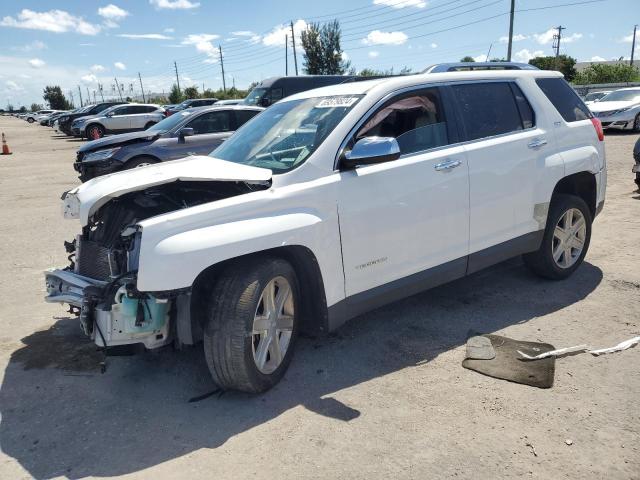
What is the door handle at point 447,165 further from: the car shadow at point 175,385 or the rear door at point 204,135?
the rear door at point 204,135

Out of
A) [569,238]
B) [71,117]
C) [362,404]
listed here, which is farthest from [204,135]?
[71,117]

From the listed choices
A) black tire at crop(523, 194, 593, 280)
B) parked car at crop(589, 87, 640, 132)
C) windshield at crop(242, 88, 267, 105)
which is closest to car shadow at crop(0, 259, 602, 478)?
black tire at crop(523, 194, 593, 280)

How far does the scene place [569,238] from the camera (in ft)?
17.1

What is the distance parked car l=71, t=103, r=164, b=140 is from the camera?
27.3m

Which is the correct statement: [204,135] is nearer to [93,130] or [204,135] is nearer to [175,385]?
[175,385]

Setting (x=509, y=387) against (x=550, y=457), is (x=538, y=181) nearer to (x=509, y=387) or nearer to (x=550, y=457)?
(x=509, y=387)

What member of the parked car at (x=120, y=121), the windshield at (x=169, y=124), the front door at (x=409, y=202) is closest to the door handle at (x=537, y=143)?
the front door at (x=409, y=202)

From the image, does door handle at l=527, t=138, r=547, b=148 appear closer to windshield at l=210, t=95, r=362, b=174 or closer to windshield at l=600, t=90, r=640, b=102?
windshield at l=210, t=95, r=362, b=174

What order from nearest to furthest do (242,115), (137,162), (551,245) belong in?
(551,245), (137,162), (242,115)

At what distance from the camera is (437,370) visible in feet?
12.2

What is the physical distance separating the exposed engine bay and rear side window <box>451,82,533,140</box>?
75.3 inches

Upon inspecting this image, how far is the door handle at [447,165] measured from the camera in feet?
13.3

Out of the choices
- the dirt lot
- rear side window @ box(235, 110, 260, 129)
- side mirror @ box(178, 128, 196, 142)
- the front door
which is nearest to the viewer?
the dirt lot

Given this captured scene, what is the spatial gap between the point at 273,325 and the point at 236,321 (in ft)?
1.13
